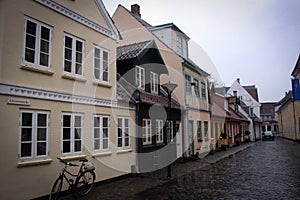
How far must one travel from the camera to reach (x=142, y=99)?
13.0 metres

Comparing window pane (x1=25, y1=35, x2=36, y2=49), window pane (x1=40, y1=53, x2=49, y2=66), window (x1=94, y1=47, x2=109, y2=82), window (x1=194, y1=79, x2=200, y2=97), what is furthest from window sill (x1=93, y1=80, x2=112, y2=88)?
window (x1=194, y1=79, x2=200, y2=97)

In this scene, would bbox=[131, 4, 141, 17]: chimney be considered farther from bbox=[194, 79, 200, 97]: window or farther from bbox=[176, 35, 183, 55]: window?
bbox=[194, 79, 200, 97]: window

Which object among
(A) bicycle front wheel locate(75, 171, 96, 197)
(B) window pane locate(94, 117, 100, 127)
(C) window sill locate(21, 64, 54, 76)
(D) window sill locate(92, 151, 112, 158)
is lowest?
(A) bicycle front wheel locate(75, 171, 96, 197)

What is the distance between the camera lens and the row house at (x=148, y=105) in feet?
42.8

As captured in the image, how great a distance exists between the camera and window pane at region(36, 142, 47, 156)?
7816 mm

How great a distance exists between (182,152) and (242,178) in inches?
262

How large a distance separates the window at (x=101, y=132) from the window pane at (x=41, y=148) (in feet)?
7.69

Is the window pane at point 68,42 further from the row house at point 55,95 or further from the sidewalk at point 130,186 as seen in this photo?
the sidewalk at point 130,186

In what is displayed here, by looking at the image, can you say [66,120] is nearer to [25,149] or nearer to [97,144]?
[25,149]

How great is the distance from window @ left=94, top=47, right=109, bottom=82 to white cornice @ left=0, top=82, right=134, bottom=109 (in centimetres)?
92

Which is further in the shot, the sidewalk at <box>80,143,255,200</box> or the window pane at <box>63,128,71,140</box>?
the window pane at <box>63,128,71,140</box>

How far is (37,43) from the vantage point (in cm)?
800

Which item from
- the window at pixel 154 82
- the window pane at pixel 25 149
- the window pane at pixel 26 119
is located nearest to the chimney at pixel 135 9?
the window at pixel 154 82

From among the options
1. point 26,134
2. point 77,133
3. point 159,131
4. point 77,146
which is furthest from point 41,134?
point 159,131
